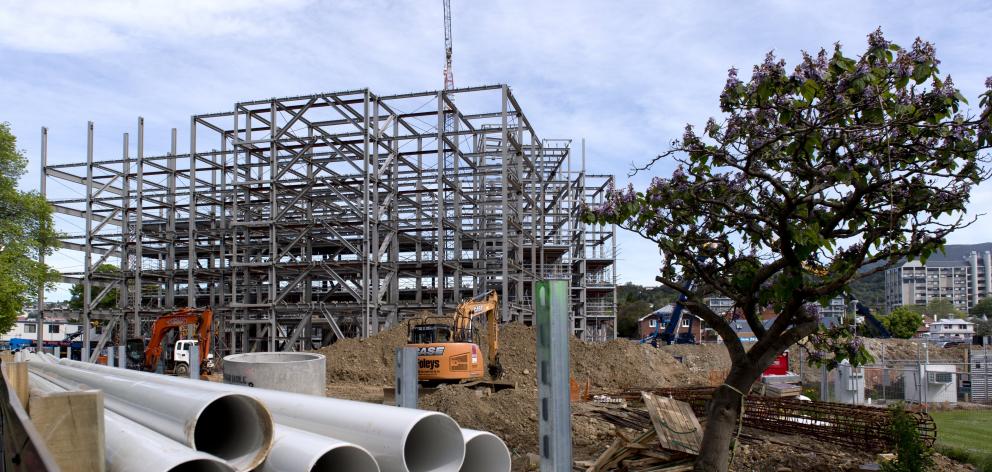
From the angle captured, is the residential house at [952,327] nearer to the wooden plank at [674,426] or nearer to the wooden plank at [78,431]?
the wooden plank at [674,426]

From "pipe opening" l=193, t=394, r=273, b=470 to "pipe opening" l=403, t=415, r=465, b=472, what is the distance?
2.02ft

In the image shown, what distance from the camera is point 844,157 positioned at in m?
8.17

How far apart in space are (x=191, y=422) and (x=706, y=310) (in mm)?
7130

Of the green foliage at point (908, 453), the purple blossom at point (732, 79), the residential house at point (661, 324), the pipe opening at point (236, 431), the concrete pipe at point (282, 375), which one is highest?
the purple blossom at point (732, 79)

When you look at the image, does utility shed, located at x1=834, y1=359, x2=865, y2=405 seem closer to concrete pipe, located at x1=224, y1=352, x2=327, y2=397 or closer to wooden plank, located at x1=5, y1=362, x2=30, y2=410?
concrete pipe, located at x1=224, y1=352, x2=327, y2=397

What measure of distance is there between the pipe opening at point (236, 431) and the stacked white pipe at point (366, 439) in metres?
0.06

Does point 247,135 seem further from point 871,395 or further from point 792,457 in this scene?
point 792,457

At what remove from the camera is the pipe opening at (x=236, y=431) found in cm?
320

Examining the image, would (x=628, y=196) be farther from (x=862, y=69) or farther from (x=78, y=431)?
(x=78, y=431)

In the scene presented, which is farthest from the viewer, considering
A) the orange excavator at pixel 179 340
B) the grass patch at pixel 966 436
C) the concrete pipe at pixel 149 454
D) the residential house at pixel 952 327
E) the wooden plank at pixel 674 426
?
the residential house at pixel 952 327

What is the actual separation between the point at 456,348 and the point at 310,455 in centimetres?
1706

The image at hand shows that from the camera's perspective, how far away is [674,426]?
34.6ft

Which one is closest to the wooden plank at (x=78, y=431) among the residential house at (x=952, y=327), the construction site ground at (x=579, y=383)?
the construction site ground at (x=579, y=383)

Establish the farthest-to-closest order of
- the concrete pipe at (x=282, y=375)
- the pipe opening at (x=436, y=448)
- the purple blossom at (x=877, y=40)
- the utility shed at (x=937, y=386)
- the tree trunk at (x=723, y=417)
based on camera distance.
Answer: the utility shed at (x=937, y=386), the tree trunk at (x=723, y=417), the concrete pipe at (x=282, y=375), the purple blossom at (x=877, y=40), the pipe opening at (x=436, y=448)
